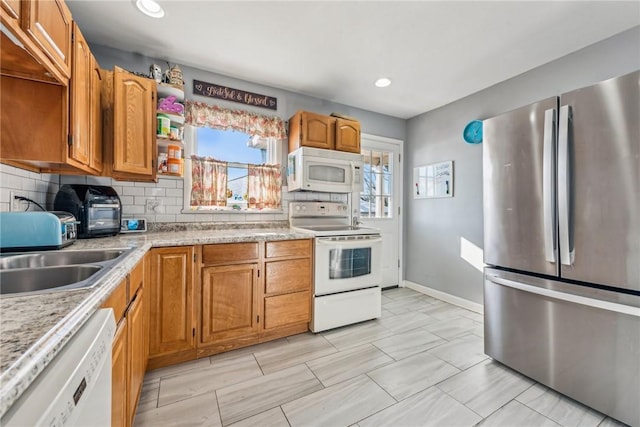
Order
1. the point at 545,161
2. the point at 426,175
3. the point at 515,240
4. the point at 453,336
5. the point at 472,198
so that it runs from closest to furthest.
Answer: the point at 545,161 → the point at 515,240 → the point at 453,336 → the point at 472,198 → the point at 426,175

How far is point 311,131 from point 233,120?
2.57 ft

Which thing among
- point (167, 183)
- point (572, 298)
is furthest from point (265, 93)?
point (572, 298)

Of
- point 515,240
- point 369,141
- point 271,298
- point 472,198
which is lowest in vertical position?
point 271,298

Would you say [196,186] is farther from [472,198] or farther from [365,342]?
[472,198]

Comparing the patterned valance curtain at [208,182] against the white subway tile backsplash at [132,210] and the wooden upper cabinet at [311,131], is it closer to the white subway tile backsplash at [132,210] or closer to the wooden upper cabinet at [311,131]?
the white subway tile backsplash at [132,210]

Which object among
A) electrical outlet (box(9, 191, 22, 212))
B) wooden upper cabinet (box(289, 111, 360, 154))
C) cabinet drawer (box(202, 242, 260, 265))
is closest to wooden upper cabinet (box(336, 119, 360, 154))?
wooden upper cabinet (box(289, 111, 360, 154))

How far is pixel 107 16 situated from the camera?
73.4 inches

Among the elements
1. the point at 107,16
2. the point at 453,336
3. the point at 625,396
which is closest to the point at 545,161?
the point at 625,396

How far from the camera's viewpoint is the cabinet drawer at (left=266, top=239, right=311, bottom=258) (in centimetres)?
221

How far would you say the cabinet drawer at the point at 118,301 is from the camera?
94cm

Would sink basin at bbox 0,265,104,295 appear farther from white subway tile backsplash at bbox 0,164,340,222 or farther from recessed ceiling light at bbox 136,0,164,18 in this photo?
recessed ceiling light at bbox 136,0,164,18

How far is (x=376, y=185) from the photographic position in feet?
12.1

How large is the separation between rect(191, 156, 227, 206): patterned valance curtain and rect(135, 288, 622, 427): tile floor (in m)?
1.38

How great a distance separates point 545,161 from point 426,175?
1.93m
